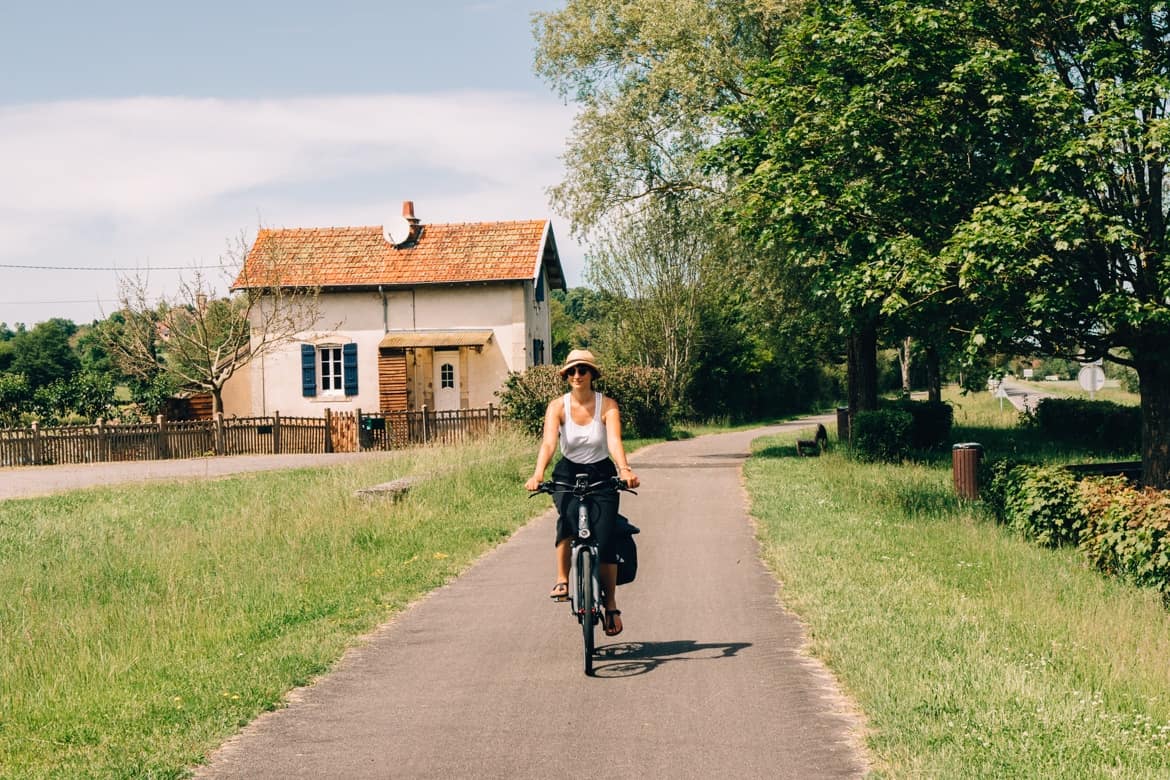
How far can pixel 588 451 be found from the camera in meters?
7.29

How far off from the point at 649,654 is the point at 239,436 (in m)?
27.3

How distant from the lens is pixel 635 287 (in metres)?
42.2

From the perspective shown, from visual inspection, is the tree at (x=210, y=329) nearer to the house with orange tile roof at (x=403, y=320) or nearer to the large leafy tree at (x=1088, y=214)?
the house with orange tile roof at (x=403, y=320)

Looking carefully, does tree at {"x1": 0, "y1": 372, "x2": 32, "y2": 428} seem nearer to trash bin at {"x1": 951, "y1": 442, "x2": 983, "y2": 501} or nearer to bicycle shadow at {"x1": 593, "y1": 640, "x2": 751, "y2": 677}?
trash bin at {"x1": 951, "y1": 442, "x2": 983, "y2": 501}

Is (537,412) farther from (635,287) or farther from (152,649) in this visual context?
(152,649)

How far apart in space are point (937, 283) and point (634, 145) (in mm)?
13064

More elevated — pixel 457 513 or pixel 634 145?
pixel 634 145

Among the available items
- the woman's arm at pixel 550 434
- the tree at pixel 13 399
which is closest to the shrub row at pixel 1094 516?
the woman's arm at pixel 550 434

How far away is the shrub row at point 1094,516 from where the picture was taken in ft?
33.2

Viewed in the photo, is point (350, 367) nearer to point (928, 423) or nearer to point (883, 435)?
point (928, 423)

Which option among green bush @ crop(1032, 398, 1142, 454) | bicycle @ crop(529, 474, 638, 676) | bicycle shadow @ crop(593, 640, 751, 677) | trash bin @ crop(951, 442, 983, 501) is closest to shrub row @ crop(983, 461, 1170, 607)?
trash bin @ crop(951, 442, 983, 501)

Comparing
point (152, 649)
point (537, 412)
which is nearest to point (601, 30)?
point (537, 412)

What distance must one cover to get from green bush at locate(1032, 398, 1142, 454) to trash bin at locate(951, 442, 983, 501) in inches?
441

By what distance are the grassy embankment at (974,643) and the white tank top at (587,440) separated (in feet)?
6.45
